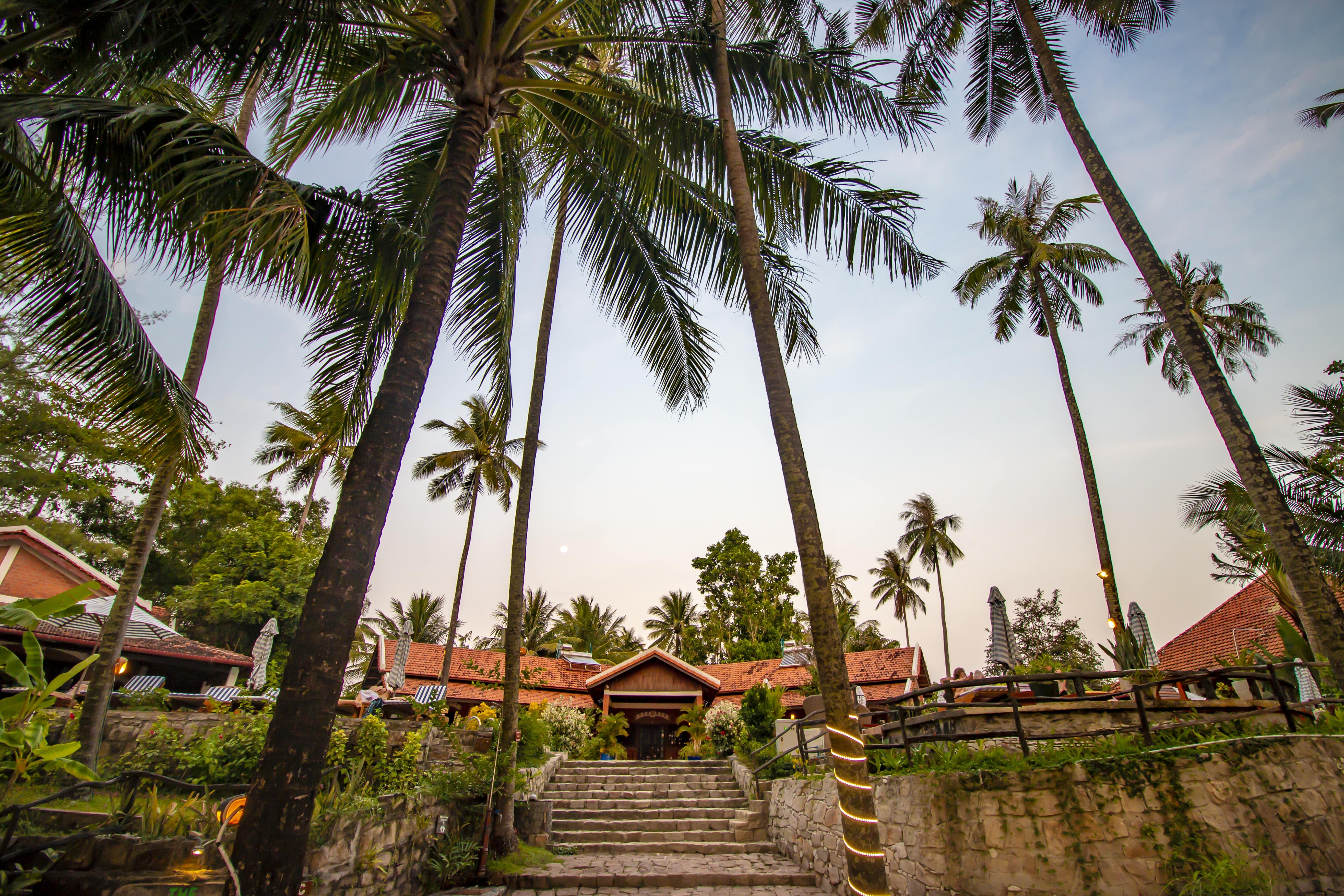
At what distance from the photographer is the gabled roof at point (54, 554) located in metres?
14.5

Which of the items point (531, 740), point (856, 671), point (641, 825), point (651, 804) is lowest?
point (641, 825)

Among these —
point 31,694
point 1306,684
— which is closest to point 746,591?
point 1306,684

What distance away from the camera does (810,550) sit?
391cm

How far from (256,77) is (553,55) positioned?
2516mm

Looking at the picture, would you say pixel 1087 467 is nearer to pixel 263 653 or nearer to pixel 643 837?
pixel 643 837

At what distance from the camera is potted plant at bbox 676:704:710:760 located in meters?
17.3

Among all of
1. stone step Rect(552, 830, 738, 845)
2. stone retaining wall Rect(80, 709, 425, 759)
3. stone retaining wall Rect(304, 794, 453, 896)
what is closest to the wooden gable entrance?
stone step Rect(552, 830, 738, 845)

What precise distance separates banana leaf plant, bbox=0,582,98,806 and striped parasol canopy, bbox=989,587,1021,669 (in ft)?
34.7

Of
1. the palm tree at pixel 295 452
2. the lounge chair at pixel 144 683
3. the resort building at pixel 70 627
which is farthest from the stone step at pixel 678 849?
the palm tree at pixel 295 452

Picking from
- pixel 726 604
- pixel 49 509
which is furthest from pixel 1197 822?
pixel 49 509

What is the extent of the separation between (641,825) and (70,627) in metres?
13.0

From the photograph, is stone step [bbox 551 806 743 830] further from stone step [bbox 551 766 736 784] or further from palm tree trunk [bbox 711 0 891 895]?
palm tree trunk [bbox 711 0 891 895]

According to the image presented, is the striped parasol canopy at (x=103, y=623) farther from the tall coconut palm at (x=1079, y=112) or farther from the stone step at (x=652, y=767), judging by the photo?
the tall coconut palm at (x=1079, y=112)

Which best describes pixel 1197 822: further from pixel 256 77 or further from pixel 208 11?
pixel 256 77
